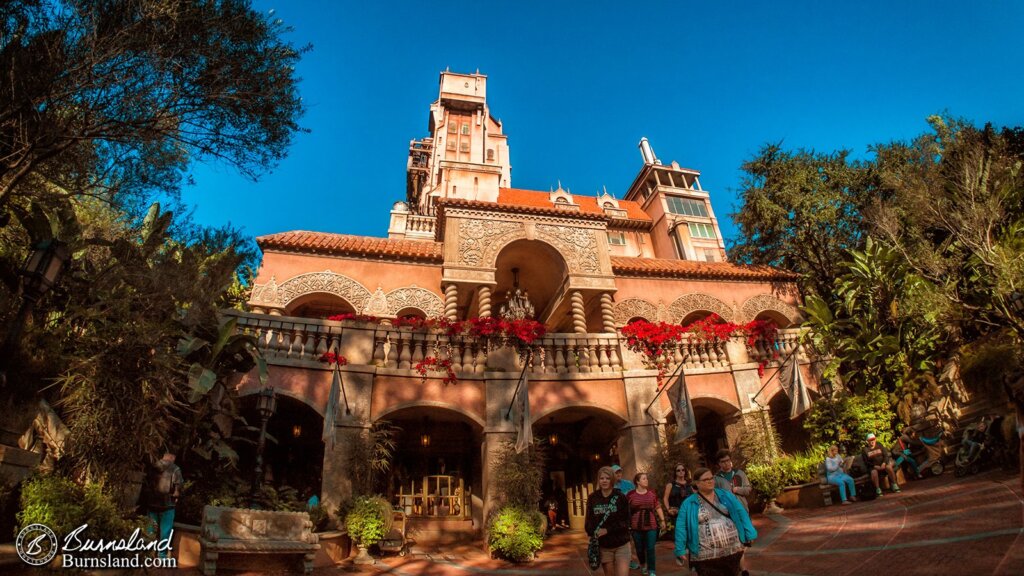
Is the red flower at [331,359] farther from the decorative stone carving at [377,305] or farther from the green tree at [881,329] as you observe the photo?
the green tree at [881,329]

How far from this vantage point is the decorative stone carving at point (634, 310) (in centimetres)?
1825

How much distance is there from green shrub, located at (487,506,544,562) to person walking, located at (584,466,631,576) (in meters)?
4.23

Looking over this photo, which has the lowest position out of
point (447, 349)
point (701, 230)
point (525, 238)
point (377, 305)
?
point (447, 349)

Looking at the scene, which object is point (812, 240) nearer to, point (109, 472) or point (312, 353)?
point (312, 353)

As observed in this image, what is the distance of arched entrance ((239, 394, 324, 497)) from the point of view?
39.1 ft

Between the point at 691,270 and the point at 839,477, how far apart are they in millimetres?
10748

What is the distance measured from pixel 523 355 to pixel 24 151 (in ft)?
32.0

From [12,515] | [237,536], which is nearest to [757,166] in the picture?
[237,536]

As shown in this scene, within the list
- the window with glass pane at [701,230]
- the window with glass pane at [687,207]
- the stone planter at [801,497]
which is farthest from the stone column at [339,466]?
the window with glass pane at [687,207]

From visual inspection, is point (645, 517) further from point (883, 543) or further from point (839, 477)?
point (839, 477)

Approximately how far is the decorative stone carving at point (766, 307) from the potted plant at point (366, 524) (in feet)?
51.7

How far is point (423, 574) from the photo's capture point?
7.71 metres

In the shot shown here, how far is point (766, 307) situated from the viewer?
64.2 feet

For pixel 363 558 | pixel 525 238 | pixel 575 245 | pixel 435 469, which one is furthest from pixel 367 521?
pixel 575 245
